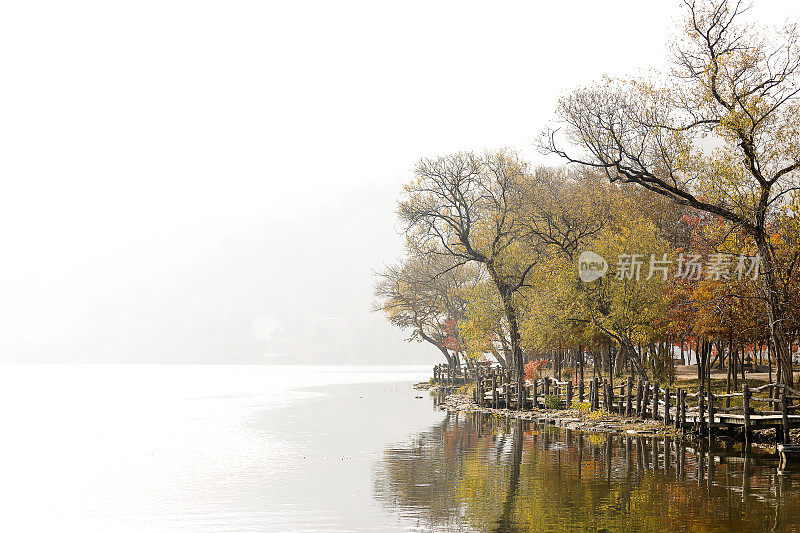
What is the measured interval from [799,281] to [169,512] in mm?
33329

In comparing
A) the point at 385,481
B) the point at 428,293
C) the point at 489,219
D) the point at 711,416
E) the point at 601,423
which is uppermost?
the point at 489,219

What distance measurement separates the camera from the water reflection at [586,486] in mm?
20109

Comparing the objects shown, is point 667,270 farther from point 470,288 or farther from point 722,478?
point 722,478

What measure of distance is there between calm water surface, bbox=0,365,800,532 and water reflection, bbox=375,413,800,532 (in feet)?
0.22

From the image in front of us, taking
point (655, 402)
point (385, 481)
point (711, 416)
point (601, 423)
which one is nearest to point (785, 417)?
point (711, 416)

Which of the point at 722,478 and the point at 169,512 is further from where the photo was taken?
the point at 722,478

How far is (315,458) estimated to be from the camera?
35.5m

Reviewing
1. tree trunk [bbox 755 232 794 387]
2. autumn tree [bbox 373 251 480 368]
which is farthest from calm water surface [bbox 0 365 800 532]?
autumn tree [bbox 373 251 480 368]

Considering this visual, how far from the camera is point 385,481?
27.7 m

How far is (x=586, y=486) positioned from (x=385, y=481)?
679cm

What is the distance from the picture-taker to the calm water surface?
2092 centimetres

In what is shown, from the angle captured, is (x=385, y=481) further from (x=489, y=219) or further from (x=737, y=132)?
(x=489, y=219)

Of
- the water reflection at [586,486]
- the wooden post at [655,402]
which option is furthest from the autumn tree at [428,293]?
the water reflection at [586,486]

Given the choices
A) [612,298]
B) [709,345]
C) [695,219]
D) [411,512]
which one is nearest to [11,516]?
[411,512]
